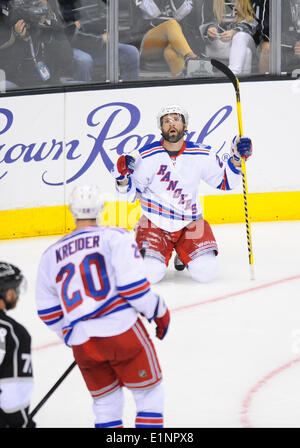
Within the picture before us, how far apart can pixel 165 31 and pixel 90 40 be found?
57cm

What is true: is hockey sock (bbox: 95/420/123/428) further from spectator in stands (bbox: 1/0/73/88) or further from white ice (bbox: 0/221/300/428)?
spectator in stands (bbox: 1/0/73/88)

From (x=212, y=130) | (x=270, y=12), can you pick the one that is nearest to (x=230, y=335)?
(x=212, y=130)

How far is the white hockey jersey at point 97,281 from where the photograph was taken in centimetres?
335

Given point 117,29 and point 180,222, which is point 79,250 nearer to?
point 180,222

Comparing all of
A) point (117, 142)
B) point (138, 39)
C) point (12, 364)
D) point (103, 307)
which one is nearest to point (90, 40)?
point (138, 39)

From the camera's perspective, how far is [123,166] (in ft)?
20.0

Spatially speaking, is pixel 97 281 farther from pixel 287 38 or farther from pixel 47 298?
pixel 287 38

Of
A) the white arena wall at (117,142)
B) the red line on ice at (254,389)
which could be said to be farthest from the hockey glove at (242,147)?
the red line on ice at (254,389)

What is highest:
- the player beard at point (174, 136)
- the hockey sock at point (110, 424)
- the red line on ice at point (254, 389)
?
the player beard at point (174, 136)

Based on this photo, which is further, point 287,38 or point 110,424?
point 287,38

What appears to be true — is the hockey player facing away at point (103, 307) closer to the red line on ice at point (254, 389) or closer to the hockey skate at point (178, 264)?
the red line on ice at point (254, 389)

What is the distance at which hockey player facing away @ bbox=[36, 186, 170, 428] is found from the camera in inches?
132

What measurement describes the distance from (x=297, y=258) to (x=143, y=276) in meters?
3.64

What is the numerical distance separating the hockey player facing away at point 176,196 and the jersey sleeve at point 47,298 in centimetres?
274
